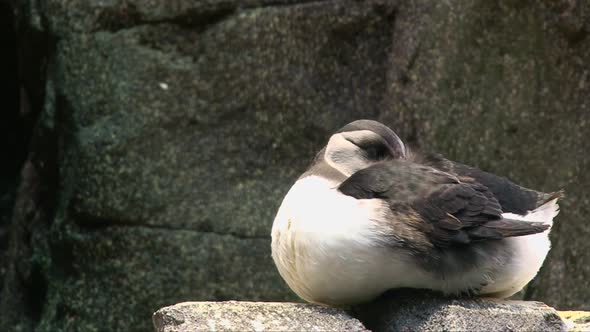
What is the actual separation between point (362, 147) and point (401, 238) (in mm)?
476

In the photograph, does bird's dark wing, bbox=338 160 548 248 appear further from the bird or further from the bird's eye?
the bird's eye

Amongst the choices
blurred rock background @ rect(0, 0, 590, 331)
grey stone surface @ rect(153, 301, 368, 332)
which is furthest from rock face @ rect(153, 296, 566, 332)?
blurred rock background @ rect(0, 0, 590, 331)

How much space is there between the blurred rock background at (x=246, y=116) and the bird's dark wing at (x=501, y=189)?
1414mm

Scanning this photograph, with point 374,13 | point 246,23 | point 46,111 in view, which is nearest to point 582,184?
point 374,13

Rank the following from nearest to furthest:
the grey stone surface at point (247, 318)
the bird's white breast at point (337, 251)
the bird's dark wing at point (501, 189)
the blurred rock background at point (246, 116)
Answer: the grey stone surface at point (247, 318)
the bird's white breast at point (337, 251)
the bird's dark wing at point (501, 189)
the blurred rock background at point (246, 116)

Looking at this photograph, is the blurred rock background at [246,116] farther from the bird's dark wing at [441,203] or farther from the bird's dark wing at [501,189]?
the bird's dark wing at [441,203]

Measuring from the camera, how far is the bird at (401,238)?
8.51ft

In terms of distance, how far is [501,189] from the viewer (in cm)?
296

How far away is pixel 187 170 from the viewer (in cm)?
443

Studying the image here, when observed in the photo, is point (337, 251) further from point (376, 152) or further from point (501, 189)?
point (501, 189)

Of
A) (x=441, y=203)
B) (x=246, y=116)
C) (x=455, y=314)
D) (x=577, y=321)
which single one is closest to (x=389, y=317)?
(x=455, y=314)

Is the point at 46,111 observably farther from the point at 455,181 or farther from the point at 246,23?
the point at 455,181

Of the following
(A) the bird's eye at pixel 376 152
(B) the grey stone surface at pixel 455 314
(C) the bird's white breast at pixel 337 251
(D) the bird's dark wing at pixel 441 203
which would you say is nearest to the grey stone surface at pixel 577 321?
(B) the grey stone surface at pixel 455 314

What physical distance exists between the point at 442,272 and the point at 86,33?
238cm
